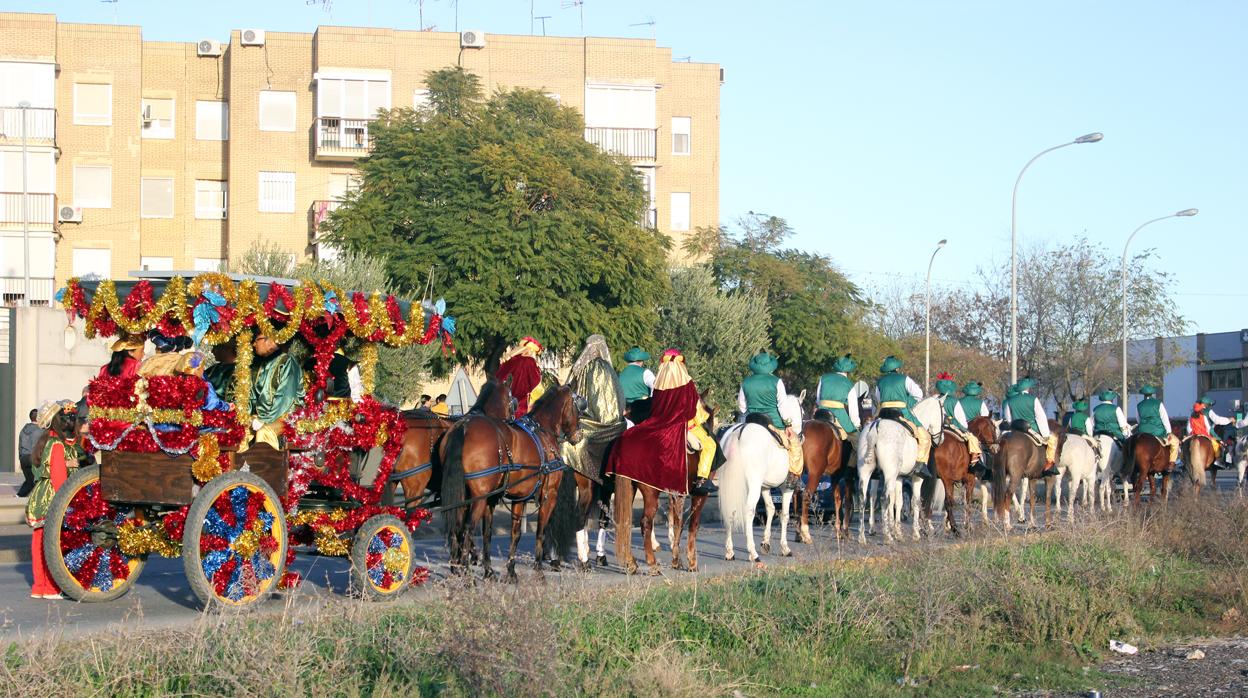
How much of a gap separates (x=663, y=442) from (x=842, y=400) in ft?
16.7

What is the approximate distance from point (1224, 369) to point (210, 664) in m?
80.8

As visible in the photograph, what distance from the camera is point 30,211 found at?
47.7 m

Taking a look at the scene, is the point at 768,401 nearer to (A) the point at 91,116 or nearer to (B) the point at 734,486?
(B) the point at 734,486

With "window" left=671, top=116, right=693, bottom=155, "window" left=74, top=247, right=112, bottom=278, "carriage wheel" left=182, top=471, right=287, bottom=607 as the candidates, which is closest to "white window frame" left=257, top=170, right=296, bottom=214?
"window" left=74, top=247, right=112, bottom=278

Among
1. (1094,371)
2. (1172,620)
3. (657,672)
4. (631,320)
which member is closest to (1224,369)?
(1094,371)

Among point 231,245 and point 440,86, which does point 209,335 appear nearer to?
point 440,86

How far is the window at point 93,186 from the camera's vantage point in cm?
4912

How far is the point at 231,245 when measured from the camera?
50.0 meters

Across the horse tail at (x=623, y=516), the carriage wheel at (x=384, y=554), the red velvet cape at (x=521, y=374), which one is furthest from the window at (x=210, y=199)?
the carriage wheel at (x=384, y=554)

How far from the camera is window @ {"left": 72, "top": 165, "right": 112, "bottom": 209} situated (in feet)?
161

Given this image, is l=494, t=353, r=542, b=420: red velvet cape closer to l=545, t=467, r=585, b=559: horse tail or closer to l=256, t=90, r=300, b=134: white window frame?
l=545, t=467, r=585, b=559: horse tail

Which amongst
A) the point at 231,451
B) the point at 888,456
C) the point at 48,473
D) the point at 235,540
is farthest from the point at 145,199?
the point at 235,540

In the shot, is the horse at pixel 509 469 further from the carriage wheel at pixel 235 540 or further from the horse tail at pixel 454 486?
the carriage wheel at pixel 235 540

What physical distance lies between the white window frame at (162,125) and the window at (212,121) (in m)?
0.82
